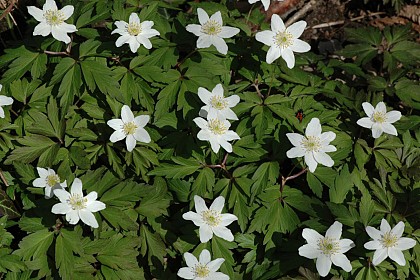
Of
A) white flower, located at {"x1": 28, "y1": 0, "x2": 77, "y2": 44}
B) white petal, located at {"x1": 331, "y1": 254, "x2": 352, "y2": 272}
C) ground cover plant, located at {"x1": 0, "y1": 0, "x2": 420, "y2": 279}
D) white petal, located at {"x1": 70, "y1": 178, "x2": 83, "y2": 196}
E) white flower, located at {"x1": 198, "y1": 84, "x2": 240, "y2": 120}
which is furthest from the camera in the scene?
white flower, located at {"x1": 28, "y1": 0, "x2": 77, "y2": 44}

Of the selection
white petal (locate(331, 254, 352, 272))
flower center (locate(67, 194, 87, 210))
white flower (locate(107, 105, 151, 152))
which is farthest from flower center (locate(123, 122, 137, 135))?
white petal (locate(331, 254, 352, 272))

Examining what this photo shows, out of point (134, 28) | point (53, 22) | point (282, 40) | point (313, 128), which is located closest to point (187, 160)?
point (313, 128)

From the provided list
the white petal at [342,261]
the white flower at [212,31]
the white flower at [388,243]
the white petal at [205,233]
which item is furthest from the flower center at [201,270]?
the white flower at [212,31]

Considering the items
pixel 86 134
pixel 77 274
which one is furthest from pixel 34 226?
pixel 86 134

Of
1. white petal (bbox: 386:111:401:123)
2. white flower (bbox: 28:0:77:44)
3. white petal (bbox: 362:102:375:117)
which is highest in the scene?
white flower (bbox: 28:0:77:44)

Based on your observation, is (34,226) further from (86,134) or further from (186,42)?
(186,42)

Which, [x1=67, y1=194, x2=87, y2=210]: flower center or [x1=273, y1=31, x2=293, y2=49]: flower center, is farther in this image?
[x1=273, y1=31, x2=293, y2=49]: flower center

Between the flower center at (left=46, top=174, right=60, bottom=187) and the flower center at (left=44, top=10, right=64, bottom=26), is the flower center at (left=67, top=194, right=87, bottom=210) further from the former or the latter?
the flower center at (left=44, top=10, right=64, bottom=26)
